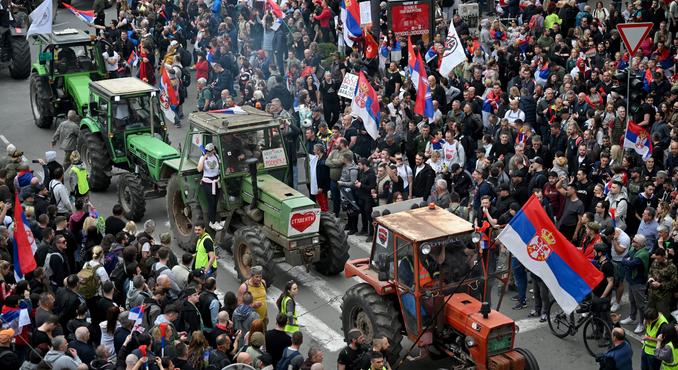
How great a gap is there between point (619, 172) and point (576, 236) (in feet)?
5.16

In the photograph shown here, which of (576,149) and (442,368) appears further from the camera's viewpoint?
(576,149)

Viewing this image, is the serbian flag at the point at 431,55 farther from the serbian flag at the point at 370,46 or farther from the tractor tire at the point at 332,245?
the tractor tire at the point at 332,245

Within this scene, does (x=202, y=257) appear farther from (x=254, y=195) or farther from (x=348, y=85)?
(x=348, y=85)

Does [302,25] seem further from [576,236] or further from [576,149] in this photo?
[576,236]

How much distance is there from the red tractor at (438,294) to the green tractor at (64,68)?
12.8m

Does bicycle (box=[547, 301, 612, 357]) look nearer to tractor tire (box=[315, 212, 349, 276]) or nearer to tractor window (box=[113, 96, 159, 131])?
tractor tire (box=[315, 212, 349, 276])

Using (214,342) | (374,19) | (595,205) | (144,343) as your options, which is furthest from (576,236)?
(374,19)

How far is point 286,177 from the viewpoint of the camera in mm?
18656

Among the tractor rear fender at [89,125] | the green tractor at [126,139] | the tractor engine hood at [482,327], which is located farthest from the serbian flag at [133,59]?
the tractor engine hood at [482,327]

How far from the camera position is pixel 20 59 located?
29.7 metres

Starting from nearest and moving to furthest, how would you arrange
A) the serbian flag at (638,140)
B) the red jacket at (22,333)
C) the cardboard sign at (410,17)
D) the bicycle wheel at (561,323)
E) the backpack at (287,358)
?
1. the backpack at (287,358)
2. the red jacket at (22,333)
3. the bicycle wheel at (561,323)
4. the serbian flag at (638,140)
5. the cardboard sign at (410,17)

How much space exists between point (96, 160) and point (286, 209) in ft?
19.9

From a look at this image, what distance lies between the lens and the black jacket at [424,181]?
64.4 feet

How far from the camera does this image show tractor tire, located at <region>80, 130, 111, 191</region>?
2164 cm
